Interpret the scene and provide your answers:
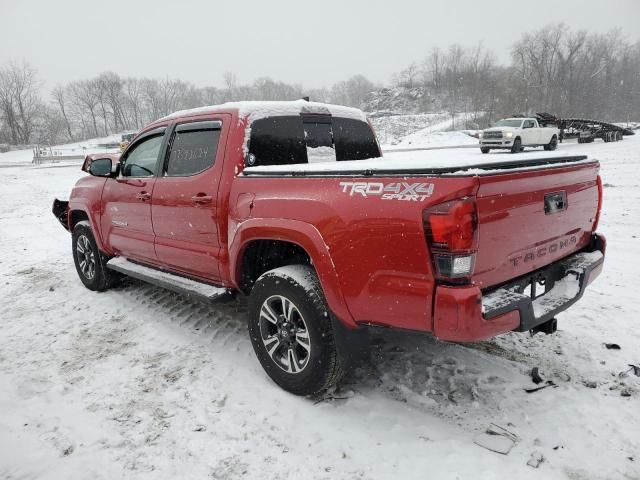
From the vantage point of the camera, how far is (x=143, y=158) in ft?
14.7

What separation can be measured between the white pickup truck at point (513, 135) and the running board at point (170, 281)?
20.6 metres

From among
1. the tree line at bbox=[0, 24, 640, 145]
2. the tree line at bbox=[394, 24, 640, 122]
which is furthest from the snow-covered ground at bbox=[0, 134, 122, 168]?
the tree line at bbox=[394, 24, 640, 122]

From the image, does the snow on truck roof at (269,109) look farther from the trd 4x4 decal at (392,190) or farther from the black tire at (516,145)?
the black tire at (516,145)

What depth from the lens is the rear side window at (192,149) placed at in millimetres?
3621

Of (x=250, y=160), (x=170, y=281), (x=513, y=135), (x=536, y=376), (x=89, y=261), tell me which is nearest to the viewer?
(x=536, y=376)

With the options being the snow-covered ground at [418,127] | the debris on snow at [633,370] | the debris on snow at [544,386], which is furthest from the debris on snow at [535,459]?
the snow-covered ground at [418,127]

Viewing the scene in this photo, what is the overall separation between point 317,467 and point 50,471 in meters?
1.47

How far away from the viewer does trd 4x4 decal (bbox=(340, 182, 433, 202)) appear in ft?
7.39

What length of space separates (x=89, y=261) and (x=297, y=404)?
3814 millimetres

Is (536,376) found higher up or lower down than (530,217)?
lower down

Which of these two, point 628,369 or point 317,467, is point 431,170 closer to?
point 317,467

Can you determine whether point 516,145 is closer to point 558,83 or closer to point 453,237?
point 453,237

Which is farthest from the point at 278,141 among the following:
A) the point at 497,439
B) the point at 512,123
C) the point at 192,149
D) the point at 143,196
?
the point at 512,123

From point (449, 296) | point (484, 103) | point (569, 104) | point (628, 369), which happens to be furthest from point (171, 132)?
point (569, 104)
